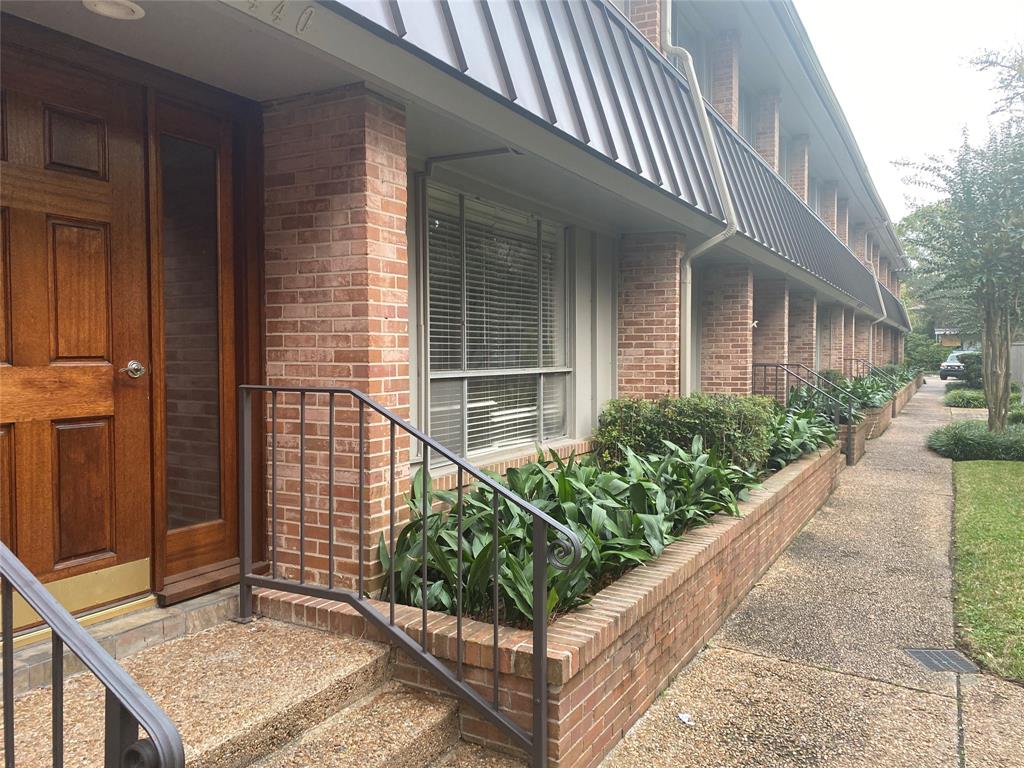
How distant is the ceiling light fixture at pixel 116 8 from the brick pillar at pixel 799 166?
1296cm

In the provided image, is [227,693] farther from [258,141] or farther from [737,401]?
[737,401]

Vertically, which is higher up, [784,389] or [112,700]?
[784,389]

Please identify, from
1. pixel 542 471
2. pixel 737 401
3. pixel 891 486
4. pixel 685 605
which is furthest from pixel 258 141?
pixel 891 486

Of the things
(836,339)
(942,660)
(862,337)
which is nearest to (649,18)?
(942,660)

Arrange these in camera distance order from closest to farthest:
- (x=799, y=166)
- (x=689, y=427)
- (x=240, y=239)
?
1. (x=240, y=239)
2. (x=689, y=427)
3. (x=799, y=166)

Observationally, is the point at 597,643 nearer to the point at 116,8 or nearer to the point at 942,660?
the point at 942,660

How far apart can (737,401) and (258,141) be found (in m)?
4.73

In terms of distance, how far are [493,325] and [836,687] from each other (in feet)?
10.8

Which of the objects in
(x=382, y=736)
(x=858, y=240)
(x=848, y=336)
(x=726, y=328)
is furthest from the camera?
(x=858, y=240)

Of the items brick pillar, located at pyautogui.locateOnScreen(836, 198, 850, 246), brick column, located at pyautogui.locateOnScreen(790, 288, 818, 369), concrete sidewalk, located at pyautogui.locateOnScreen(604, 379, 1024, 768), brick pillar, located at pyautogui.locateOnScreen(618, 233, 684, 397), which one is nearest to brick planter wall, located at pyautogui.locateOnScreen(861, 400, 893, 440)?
brick column, located at pyautogui.locateOnScreen(790, 288, 818, 369)

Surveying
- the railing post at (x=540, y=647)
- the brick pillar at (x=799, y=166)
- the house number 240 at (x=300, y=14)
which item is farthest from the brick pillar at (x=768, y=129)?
the railing post at (x=540, y=647)

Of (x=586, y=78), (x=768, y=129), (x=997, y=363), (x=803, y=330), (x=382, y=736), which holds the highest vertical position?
(x=768, y=129)

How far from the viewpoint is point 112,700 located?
1.40 meters

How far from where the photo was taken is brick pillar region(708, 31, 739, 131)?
9.29 m
